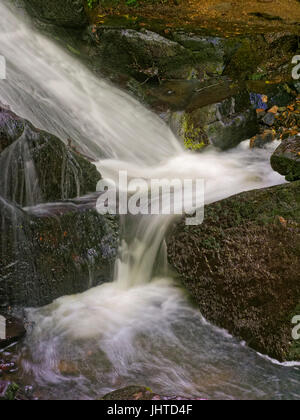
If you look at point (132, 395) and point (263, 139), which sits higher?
point (263, 139)

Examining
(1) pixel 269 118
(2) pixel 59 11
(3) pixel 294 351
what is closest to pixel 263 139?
(1) pixel 269 118

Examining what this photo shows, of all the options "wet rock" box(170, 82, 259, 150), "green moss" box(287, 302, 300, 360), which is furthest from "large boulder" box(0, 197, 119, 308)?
"wet rock" box(170, 82, 259, 150)

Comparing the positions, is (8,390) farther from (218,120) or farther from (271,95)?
(271,95)

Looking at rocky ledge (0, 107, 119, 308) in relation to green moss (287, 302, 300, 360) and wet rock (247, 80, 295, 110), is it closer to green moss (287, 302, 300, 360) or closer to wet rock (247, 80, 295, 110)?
green moss (287, 302, 300, 360)

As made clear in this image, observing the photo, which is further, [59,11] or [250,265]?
[59,11]

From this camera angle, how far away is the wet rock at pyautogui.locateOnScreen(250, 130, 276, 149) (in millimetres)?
8000

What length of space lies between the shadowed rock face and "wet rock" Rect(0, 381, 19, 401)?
2.04m

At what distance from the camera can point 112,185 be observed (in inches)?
241

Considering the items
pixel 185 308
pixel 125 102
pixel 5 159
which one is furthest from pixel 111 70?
pixel 185 308

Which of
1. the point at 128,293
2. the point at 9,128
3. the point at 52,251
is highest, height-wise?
the point at 9,128

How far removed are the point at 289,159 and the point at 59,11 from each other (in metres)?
5.90

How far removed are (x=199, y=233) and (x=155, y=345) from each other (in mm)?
1240

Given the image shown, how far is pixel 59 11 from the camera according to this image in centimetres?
871

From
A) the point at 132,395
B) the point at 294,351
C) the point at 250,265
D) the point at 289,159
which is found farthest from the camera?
the point at 289,159
